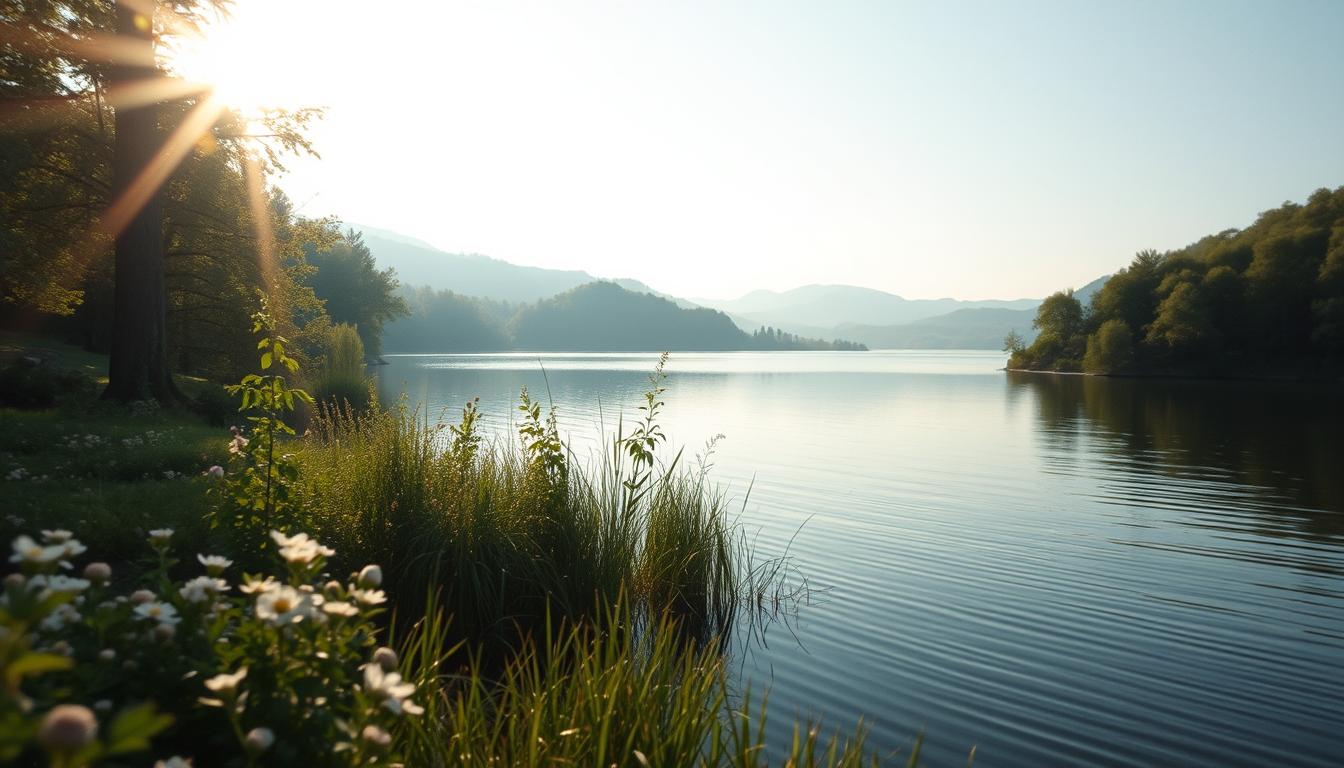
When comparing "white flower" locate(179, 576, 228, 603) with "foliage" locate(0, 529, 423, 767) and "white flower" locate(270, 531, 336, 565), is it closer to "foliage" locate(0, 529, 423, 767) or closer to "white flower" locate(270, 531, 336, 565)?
"foliage" locate(0, 529, 423, 767)

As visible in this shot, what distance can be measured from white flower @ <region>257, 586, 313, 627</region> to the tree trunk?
1555 centimetres

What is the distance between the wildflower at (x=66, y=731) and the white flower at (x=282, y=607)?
805mm

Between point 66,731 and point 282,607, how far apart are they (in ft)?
3.09

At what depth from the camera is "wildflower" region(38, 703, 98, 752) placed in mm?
1095

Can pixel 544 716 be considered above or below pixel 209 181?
below

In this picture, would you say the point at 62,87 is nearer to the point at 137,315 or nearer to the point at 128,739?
the point at 137,315

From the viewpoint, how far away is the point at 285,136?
17.5m

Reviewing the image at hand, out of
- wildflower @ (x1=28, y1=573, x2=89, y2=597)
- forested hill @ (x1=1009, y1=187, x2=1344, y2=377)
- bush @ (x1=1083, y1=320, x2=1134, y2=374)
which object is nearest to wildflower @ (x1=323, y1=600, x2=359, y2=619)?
wildflower @ (x1=28, y1=573, x2=89, y2=597)

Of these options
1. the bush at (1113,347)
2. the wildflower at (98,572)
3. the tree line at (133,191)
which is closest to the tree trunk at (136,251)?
the tree line at (133,191)

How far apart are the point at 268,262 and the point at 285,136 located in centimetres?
458

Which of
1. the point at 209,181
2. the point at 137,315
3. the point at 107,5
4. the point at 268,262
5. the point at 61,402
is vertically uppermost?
the point at 107,5

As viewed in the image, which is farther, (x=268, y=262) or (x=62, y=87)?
(x=268, y=262)

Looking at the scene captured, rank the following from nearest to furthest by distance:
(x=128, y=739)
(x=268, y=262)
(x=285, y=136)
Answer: (x=128, y=739) < (x=285, y=136) < (x=268, y=262)

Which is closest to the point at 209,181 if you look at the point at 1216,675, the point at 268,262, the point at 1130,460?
the point at 268,262
